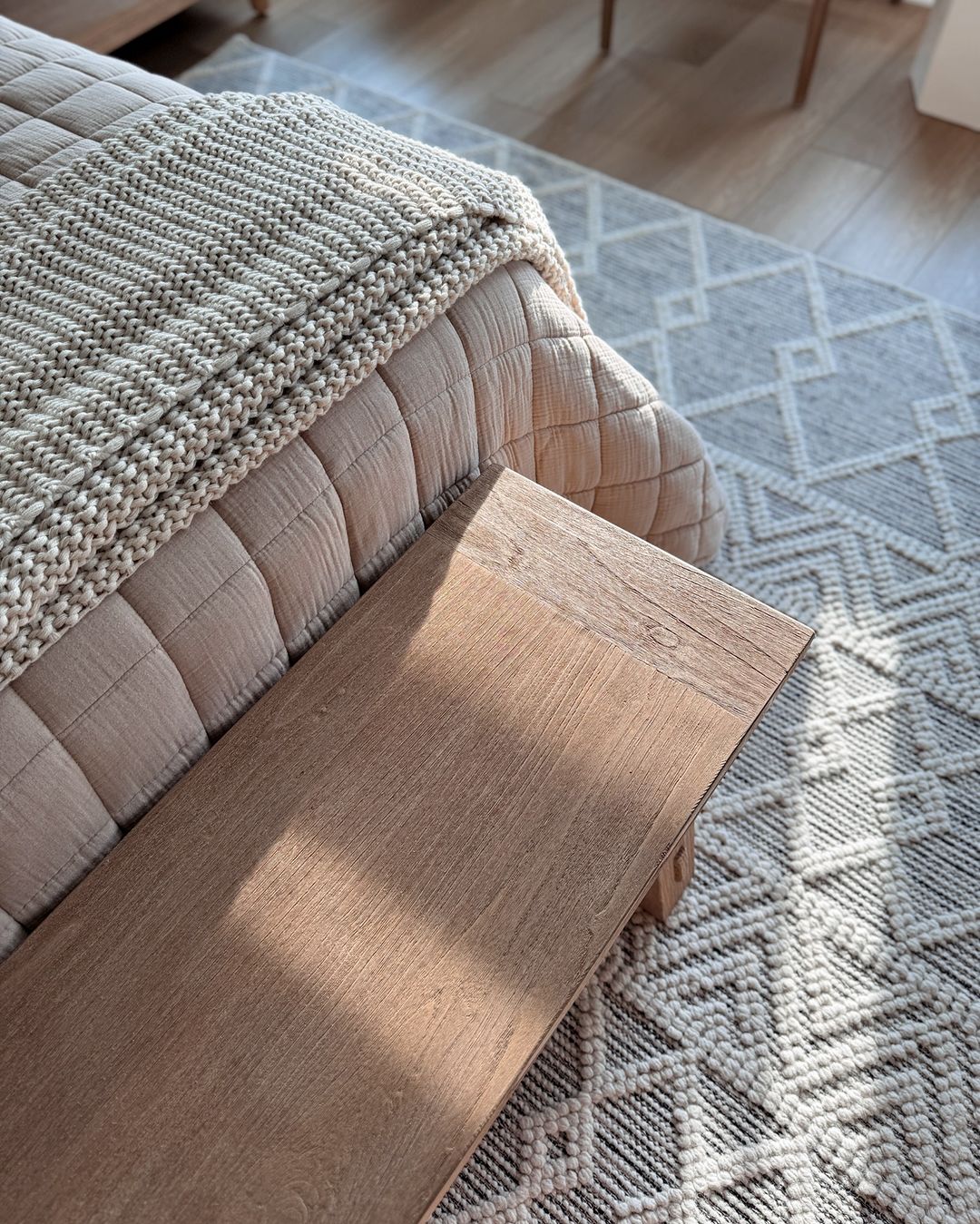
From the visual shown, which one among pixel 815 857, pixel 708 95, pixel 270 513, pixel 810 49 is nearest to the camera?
pixel 270 513

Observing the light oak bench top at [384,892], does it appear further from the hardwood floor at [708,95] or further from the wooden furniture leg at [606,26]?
the wooden furniture leg at [606,26]

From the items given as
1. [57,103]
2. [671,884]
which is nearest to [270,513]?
[671,884]

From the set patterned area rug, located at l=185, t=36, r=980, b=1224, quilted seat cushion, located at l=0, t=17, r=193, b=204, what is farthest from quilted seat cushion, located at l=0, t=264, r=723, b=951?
quilted seat cushion, located at l=0, t=17, r=193, b=204

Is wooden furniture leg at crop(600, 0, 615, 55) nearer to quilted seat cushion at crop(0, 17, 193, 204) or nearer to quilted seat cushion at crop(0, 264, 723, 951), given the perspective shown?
quilted seat cushion at crop(0, 17, 193, 204)

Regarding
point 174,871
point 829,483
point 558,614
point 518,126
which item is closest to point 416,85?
point 518,126

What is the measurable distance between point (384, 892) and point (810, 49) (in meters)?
2.07

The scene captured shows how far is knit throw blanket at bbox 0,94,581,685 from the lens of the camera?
930 millimetres

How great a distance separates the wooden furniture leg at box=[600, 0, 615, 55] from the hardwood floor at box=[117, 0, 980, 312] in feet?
0.13

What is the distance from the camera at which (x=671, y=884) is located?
1238mm

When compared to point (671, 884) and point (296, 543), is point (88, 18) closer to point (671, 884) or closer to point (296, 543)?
point (296, 543)

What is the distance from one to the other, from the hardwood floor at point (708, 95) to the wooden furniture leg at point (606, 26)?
4 cm

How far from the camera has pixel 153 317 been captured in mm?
1043

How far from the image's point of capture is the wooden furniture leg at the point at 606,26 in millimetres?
2465

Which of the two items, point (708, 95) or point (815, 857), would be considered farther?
point (708, 95)
